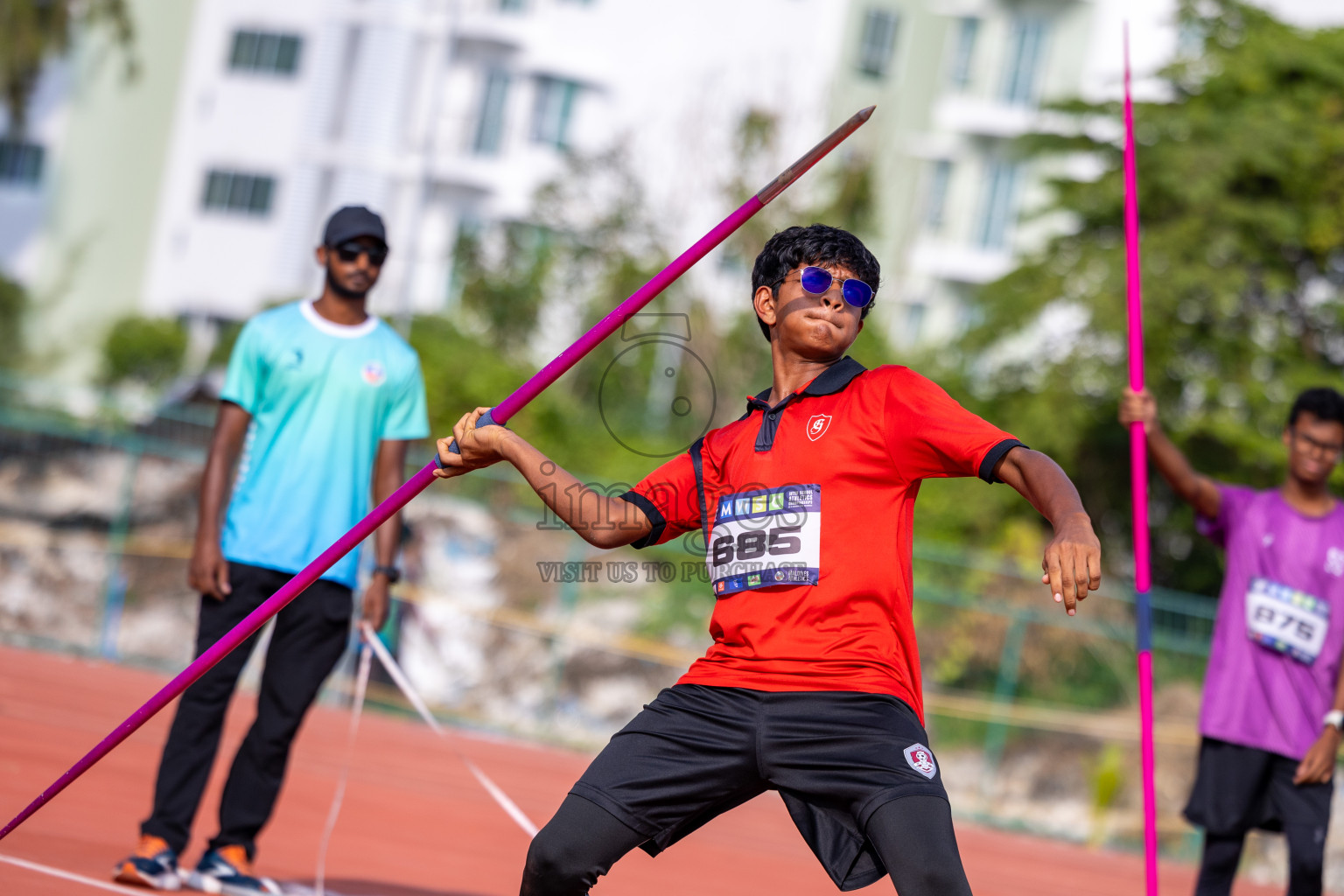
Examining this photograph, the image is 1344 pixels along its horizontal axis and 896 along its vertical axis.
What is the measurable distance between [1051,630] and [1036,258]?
6.85 metres

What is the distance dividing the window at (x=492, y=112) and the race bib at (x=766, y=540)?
96.7 ft

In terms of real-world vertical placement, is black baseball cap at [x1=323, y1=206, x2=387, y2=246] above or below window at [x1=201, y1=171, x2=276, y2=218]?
below

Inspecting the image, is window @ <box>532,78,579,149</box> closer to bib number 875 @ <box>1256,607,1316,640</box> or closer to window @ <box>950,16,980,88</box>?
window @ <box>950,16,980,88</box>

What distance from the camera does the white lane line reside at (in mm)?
4820

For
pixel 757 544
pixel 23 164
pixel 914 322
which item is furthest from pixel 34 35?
pixel 757 544

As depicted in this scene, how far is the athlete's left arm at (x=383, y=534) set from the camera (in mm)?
5531

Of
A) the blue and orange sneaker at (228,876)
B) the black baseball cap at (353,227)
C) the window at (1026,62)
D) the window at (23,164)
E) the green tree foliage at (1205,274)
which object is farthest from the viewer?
the window at (23,164)

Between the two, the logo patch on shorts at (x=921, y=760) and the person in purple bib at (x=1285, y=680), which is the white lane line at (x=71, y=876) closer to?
the logo patch on shorts at (x=921, y=760)

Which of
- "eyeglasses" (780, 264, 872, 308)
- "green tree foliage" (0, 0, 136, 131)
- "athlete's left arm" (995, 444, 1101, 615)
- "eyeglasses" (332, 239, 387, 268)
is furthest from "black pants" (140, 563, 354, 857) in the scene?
"green tree foliage" (0, 0, 136, 131)

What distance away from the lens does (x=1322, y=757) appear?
525 cm

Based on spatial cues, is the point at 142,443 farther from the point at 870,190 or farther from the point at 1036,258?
the point at 870,190

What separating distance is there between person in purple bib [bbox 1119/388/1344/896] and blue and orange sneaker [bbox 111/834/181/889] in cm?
356

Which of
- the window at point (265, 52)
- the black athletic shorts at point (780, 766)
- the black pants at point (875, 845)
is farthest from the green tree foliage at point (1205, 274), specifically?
the window at point (265, 52)

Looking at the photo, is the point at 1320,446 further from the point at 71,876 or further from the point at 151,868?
the point at 71,876
